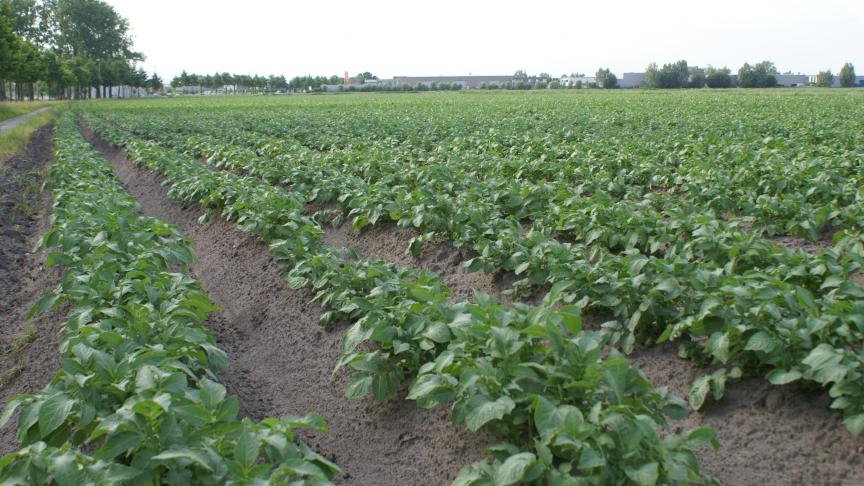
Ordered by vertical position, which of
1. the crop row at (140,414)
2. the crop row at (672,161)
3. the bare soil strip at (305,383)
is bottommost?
the bare soil strip at (305,383)

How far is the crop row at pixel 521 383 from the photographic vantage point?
2.79 m

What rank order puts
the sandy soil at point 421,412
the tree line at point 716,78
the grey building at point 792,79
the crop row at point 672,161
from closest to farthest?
the sandy soil at point 421,412 < the crop row at point 672,161 < the tree line at point 716,78 < the grey building at point 792,79

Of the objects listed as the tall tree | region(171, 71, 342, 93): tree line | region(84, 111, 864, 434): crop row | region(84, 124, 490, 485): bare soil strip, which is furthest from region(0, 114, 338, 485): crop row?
region(171, 71, 342, 93): tree line

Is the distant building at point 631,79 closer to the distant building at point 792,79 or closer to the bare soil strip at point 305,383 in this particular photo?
the distant building at point 792,79

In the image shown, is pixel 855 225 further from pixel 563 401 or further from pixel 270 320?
pixel 270 320

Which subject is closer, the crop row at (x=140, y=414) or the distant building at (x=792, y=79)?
the crop row at (x=140, y=414)

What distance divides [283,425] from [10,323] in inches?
190

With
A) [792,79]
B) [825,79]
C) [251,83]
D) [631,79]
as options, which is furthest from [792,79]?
[251,83]

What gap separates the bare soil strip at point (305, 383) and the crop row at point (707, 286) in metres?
1.48

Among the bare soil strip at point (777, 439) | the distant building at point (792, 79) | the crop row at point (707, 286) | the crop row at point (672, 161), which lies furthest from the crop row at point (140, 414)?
the distant building at point (792, 79)

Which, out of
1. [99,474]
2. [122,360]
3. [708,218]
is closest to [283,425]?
[99,474]

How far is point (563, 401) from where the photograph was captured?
128 inches

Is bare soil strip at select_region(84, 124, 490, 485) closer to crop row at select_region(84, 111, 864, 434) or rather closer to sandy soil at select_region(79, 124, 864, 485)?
sandy soil at select_region(79, 124, 864, 485)

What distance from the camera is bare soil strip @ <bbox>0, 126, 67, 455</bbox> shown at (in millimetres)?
5051
